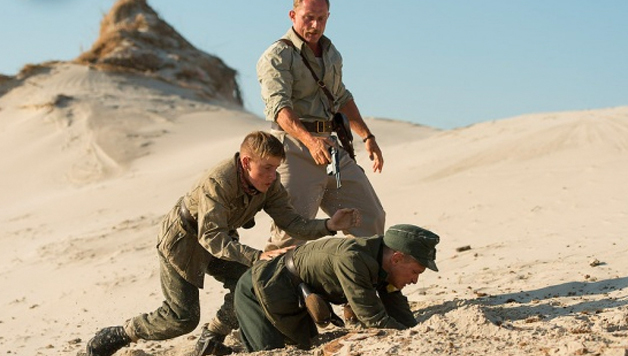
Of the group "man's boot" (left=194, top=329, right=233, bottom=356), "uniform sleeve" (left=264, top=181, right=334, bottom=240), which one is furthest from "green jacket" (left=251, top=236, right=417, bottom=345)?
"man's boot" (left=194, top=329, right=233, bottom=356)

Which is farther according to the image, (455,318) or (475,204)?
(475,204)

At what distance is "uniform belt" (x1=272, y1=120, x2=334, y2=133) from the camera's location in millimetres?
6441

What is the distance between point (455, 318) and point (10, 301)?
18.7 ft

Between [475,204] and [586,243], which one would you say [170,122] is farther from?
[586,243]

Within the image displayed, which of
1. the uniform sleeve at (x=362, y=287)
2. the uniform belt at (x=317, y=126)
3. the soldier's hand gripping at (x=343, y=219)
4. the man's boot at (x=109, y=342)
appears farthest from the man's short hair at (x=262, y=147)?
the man's boot at (x=109, y=342)

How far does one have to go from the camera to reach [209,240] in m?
5.39

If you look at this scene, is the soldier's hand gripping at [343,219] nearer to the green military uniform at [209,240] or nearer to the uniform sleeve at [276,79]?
the green military uniform at [209,240]

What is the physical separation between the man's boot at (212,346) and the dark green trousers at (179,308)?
11 cm

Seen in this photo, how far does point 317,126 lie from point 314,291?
1418 mm

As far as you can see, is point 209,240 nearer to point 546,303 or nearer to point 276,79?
point 276,79

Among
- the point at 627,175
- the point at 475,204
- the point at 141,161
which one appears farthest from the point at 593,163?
the point at 141,161

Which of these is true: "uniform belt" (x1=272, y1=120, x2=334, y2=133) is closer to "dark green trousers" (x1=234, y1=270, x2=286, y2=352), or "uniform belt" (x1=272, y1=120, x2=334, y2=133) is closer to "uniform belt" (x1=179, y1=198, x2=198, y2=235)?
"uniform belt" (x1=179, y1=198, x2=198, y2=235)

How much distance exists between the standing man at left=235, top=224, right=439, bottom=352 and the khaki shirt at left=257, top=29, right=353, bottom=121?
3.83ft

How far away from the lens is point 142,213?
13.3m
